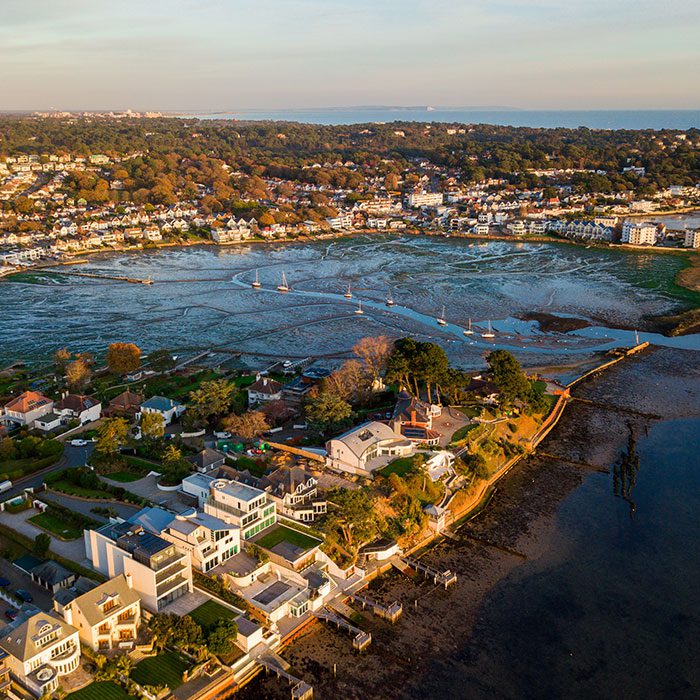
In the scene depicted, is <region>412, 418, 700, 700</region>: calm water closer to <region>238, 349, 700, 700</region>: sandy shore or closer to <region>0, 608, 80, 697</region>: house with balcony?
<region>238, 349, 700, 700</region>: sandy shore

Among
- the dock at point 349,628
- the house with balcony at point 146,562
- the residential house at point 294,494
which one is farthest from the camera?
the residential house at point 294,494

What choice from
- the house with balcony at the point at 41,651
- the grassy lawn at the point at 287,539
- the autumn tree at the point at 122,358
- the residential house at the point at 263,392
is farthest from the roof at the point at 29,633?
the autumn tree at the point at 122,358

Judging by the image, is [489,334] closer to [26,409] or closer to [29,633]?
[26,409]

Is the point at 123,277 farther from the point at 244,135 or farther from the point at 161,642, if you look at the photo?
the point at 244,135

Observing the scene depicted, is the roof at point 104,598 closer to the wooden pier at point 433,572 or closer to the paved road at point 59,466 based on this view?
the wooden pier at point 433,572

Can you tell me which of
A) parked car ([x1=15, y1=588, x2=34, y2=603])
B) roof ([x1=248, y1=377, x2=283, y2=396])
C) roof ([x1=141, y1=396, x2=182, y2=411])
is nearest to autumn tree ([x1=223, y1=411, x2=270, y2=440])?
roof ([x1=141, y1=396, x2=182, y2=411])

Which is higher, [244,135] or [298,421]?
[244,135]

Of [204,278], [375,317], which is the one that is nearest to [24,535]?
[375,317]
